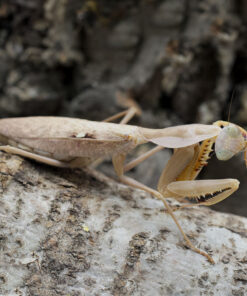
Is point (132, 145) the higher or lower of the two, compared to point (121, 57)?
lower

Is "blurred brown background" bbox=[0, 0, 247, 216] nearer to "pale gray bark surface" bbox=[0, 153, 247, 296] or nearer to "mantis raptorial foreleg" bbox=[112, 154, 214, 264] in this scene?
"mantis raptorial foreleg" bbox=[112, 154, 214, 264]

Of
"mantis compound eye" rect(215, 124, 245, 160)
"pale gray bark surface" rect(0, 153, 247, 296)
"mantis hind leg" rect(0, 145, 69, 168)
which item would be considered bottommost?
"pale gray bark surface" rect(0, 153, 247, 296)

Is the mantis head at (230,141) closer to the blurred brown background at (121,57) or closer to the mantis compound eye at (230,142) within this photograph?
the mantis compound eye at (230,142)

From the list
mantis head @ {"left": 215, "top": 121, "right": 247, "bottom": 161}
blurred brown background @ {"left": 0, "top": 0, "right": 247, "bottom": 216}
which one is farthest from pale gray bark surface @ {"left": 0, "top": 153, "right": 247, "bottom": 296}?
blurred brown background @ {"left": 0, "top": 0, "right": 247, "bottom": 216}

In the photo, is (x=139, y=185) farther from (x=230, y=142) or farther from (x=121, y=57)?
(x=121, y=57)

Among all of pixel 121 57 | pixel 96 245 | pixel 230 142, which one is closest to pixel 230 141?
pixel 230 142

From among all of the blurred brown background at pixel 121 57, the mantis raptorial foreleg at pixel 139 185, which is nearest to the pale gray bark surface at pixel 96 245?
the mantis raptorial foreleg at pixel 139 185
